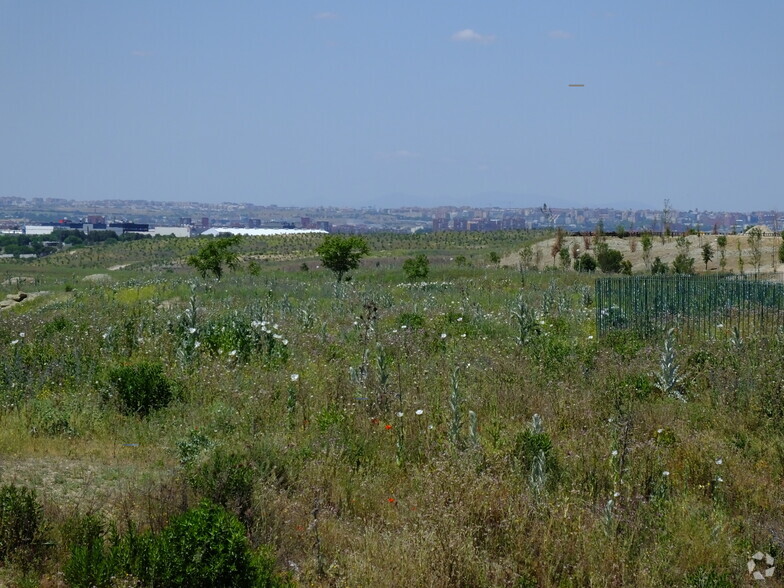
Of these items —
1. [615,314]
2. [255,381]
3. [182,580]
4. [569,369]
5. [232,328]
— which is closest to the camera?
[182,580]

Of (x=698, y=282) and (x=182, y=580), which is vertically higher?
(x=698, y=282)

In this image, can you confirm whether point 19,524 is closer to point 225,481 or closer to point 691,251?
point 225,481

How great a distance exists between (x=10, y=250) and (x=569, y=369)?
452ft

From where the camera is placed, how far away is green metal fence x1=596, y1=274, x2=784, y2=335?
14.2 metres

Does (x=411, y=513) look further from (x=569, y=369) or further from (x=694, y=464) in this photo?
(x=569, y=369)

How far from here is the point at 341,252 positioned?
38.0 meters

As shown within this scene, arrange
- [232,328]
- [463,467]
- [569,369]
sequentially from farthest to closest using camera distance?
[232,328] < [569,369] < [463,467]

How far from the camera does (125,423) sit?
957cm

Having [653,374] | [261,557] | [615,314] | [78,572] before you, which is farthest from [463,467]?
[615,314]

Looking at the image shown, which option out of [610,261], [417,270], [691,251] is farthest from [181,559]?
[691,251]

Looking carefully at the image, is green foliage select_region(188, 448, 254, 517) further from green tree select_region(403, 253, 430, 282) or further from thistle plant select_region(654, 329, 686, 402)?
green tree select_region(403, 253, 430, 282)

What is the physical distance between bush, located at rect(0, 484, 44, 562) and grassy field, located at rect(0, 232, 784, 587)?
1.3 inches

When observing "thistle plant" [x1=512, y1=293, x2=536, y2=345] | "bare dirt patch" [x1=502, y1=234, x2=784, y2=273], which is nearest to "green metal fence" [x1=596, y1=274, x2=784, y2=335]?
"thistle plant" [x1=512, y1=293, x2=536, y2=345]

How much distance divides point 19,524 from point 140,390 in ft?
13.7
